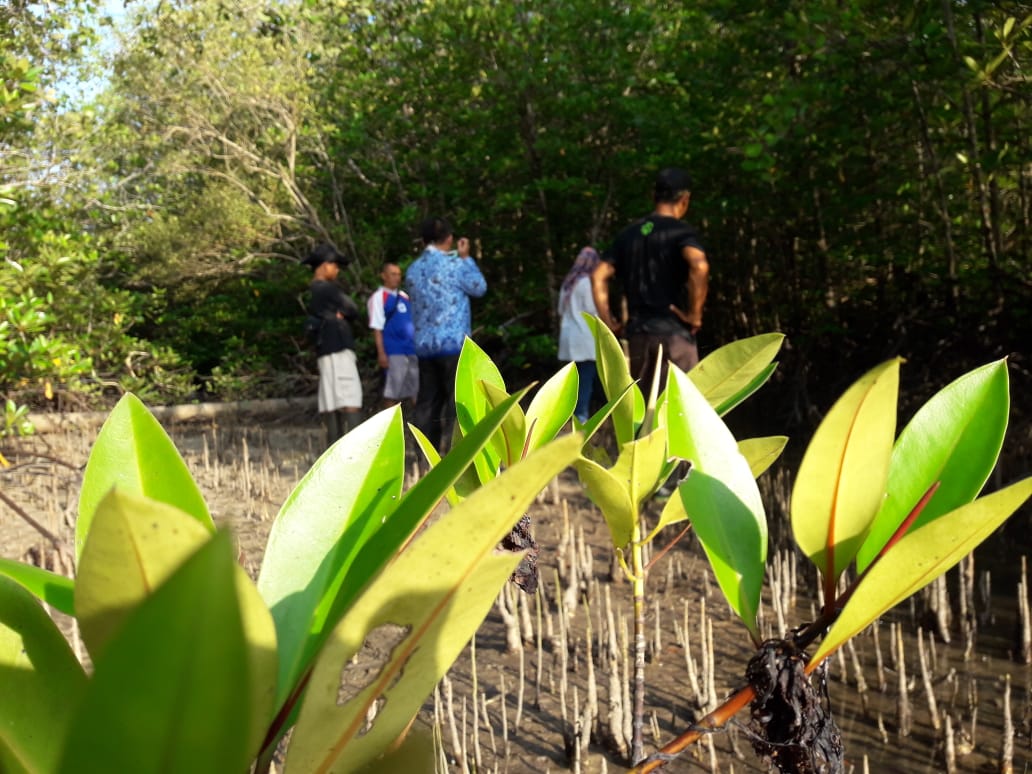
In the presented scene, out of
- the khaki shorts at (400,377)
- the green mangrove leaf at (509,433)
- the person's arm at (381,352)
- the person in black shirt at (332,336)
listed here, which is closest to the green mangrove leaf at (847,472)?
the green mangrove leaf at (509,433)

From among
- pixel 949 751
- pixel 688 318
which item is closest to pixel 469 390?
pixel 949 751

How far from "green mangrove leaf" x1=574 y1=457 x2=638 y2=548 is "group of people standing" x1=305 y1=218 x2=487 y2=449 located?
15.1 ft

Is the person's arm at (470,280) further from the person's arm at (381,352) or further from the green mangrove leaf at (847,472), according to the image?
the green mangrove leaf at (847,472)

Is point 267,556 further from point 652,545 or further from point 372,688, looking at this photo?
point 652,545

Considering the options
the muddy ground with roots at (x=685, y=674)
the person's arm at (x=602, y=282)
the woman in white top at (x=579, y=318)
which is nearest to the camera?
the muddy ground with roots at (x=685, y=674)

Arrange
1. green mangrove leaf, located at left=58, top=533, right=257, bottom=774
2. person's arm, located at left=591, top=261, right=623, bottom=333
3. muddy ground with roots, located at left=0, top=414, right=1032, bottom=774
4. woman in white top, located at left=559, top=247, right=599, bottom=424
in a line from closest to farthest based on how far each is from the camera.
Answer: green mangrove leaf, located at left=58, top=533, right=257, bottom=774 → muddy ground with roots, located at left=0, top=414, right=1032, bottom=774 → person's arm, located at left=591, top=261, right=623, bottom=333 → woman in white top, located at left=559, top=247, right=599, bottom=424

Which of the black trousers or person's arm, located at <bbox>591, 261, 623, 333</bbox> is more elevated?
person's arm, located at <bbox>591, 261, 623, 333</bbox>

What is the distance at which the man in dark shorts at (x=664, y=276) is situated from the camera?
397 cm

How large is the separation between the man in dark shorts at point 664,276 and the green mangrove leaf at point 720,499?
11.2 feet

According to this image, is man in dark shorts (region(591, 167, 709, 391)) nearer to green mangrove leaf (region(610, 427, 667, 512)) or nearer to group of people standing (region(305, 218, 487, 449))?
group of people standing (region(305, 218, 487, 449))

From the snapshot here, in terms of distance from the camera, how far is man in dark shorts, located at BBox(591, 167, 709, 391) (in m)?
3.97

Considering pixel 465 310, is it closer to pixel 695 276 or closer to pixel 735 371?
pixel 695 276

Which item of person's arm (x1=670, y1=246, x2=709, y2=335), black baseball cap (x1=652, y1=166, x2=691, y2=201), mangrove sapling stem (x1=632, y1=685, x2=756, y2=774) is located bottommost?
mangrove sapling stem (x1=632, y1=685, x2=756, y2=774)

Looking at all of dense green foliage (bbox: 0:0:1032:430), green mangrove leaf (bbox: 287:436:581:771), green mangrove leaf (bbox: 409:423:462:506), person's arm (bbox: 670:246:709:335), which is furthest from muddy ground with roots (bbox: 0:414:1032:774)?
dense green foliage (bbox: 0:0:1032:430)
